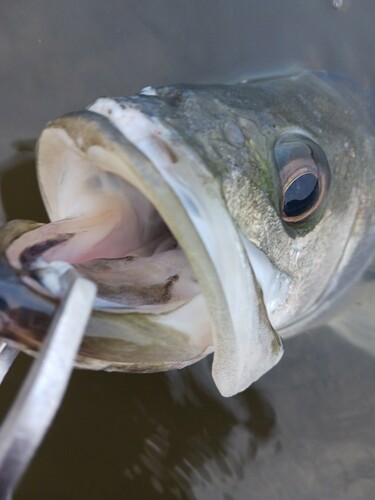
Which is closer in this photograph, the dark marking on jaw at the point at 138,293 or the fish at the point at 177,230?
the fish at the point at 177,230

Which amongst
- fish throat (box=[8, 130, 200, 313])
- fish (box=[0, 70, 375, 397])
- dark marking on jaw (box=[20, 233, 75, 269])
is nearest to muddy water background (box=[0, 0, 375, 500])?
fish (box=[0, 70, 375, 397])

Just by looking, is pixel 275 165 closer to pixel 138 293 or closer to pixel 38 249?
pixel 138 293

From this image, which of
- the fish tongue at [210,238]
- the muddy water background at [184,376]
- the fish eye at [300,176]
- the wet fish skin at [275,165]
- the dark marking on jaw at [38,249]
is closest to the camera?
the fish tongue at [210,238]

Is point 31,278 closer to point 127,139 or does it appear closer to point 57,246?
point 57,246

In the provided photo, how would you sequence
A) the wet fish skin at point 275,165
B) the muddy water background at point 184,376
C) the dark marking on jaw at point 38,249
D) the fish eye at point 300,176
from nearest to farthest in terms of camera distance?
the dark marking on jaw at point 38,249
the wet fish skin at point 275,165
the fish eye at point 300,176
the muddy water background at point 184,376

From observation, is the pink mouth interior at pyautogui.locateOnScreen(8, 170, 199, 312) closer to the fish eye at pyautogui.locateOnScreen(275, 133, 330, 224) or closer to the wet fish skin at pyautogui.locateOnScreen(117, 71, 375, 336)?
the wet fish skin at pyautogui.locateOnScreen(117, 71, 375, 336)

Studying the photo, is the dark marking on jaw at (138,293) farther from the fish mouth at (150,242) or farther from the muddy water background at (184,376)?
the muddy water background at (184,376)

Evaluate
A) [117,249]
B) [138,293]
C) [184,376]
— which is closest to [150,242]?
[117,249]

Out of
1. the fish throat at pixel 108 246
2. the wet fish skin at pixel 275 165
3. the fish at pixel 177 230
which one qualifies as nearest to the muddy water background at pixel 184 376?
the wet fish skin at pixel 275 165
